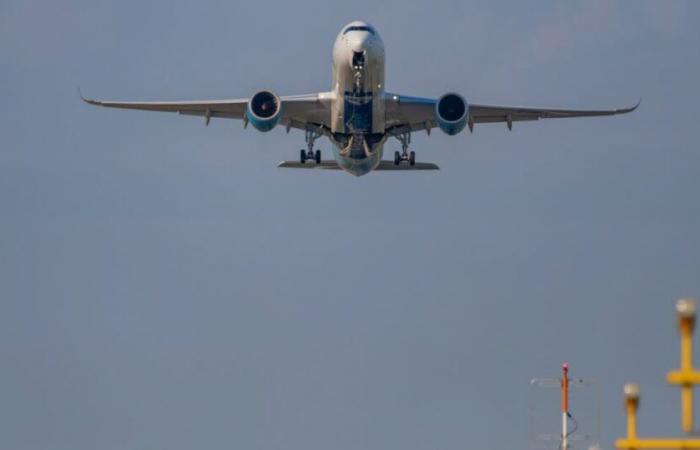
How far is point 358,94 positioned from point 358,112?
0.63 metres

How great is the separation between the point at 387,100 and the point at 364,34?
3.37m

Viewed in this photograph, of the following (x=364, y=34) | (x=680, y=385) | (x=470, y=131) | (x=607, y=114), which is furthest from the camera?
(x=607, y=114)

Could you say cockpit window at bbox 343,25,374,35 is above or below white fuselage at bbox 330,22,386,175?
above

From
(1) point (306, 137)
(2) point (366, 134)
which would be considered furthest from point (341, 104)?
(1) point (306, 137)

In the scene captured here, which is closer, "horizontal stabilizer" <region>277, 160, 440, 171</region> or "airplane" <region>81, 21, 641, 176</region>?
"airplane" <region>81, 21, 641, 176</region>

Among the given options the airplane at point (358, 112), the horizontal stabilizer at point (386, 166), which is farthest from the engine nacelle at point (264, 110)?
the horizontal stabilizer at point (386, 166)

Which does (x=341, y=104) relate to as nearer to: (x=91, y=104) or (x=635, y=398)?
(x=91, y=104)

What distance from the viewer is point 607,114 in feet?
177

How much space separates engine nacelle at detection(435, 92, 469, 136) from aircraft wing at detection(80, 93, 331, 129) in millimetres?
4227

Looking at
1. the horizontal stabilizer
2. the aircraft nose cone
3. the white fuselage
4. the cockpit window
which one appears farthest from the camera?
the horizontal stabilizer

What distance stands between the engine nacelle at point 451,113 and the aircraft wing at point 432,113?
1039mm

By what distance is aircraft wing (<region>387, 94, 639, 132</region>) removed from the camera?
164ft

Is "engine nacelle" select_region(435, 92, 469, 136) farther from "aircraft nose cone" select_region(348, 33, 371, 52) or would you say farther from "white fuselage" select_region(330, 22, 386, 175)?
"aircraft nose cone" select_region(348, 33, 371, 52)

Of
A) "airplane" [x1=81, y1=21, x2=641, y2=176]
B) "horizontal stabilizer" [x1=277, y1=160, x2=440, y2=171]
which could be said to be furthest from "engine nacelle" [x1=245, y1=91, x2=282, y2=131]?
"horizontal stabilizer" [x1=277, y1=160, x2=440, y2=171]
